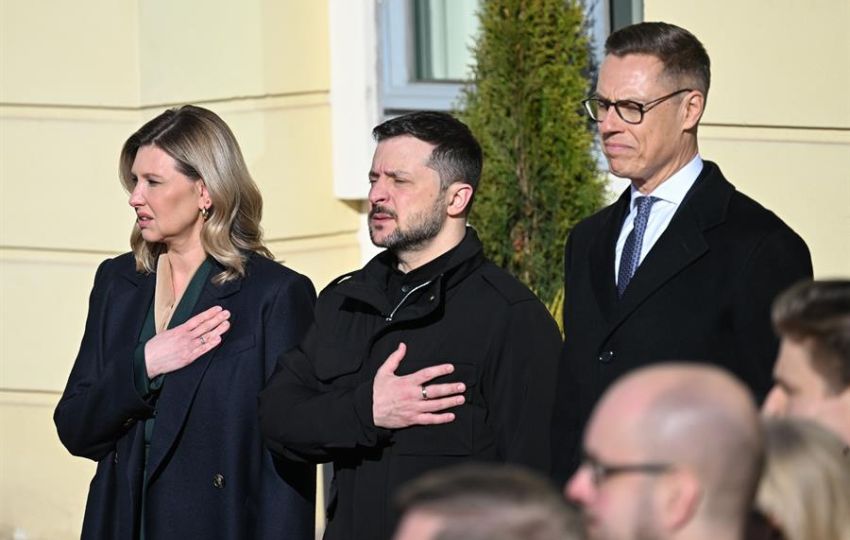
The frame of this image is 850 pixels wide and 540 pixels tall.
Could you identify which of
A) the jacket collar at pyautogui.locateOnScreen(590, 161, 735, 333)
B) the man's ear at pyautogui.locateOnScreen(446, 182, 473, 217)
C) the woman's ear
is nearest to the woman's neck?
the woman's ear

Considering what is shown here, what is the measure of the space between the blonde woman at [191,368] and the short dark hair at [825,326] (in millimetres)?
2182

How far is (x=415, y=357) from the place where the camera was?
4359 millimetres

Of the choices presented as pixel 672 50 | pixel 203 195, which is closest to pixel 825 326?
pixel 672 50

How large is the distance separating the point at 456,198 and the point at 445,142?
0.15 meters

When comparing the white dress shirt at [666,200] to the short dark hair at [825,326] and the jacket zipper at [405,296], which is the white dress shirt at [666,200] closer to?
the jacket zipper at [405,296]

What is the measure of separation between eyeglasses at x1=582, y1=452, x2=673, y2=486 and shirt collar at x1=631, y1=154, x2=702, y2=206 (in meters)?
1.67

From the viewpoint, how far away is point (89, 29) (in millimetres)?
7121

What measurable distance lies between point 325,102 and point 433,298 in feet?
11.5

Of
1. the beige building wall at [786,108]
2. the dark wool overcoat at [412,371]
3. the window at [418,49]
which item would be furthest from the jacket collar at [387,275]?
the window at [418,49]

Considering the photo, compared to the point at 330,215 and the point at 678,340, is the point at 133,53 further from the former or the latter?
the point at 678,340

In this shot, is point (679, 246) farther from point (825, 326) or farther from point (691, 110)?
point (825, 326)

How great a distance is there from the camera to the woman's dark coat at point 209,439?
15.8 feet

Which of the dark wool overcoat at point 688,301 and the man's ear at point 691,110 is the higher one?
the man's ear at point 691,110

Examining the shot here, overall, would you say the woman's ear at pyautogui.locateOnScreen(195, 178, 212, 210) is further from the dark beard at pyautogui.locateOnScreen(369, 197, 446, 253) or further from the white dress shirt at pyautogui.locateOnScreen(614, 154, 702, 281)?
the white dress shirt at pyautogui.locateOnScreen(614, 154, 702, 281)
